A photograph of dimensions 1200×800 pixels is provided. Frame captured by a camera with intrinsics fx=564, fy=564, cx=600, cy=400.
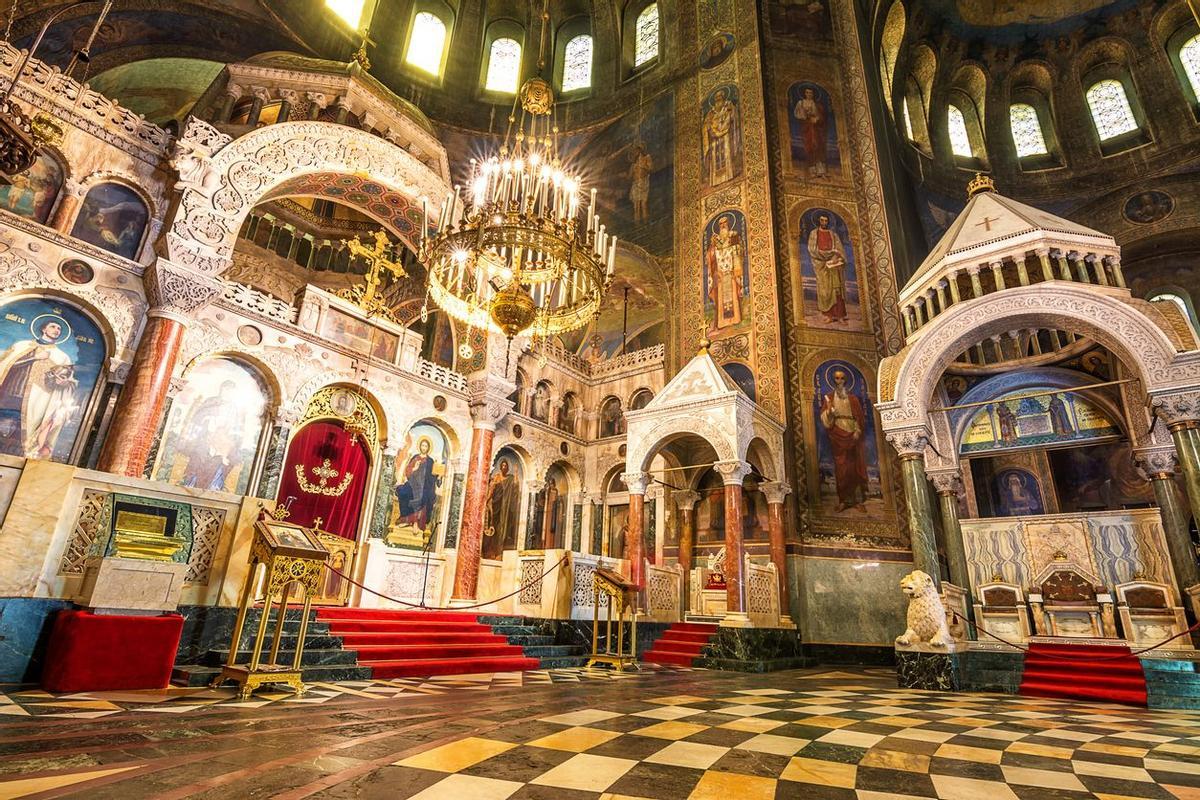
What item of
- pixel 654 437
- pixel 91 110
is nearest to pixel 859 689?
pixel 654 437

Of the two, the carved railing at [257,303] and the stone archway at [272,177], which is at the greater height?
the stone archway at [272,177]

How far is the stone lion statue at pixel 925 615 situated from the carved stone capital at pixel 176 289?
35.2 feet

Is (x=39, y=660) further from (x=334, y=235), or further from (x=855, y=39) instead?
Answer: (x=855, y=39)

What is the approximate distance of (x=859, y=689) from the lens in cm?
596

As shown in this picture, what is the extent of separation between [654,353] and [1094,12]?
614 inches

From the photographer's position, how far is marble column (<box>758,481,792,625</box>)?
9891 mm

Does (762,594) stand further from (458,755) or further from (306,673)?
(458,755)

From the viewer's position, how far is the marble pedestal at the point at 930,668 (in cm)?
632

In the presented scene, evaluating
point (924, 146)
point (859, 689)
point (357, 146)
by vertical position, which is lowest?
point (859, 689)

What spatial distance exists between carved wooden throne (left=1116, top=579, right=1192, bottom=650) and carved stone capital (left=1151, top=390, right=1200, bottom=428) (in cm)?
341

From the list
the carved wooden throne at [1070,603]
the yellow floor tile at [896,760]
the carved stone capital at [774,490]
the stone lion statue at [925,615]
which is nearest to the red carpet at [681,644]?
the carved stone capital at [774,490]

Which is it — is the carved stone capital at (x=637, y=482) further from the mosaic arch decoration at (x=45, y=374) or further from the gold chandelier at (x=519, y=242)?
the mosaic arch decoration at (x=45, y=374)

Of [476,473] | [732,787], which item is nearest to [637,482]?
[476,473]

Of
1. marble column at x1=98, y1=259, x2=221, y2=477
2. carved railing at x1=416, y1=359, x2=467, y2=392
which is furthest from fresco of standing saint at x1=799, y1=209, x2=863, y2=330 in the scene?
marble column at x1=98, y1=259, x2=221, y2=477
